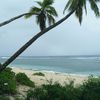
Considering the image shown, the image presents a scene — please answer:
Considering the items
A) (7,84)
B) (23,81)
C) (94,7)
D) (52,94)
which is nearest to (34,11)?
(94,7)

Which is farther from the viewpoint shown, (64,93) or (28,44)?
(28,44)

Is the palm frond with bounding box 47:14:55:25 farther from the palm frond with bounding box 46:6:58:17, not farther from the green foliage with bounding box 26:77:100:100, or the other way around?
the green foliage with bounding box 26:77:100:100

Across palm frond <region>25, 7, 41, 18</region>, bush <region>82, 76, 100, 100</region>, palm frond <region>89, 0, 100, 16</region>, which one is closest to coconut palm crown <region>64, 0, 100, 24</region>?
palm frond <region>89, 0, 100, 16</region>

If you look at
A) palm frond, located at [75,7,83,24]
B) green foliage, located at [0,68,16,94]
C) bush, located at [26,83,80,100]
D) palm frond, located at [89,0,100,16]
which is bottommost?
bush, located at [26,83,80,100]

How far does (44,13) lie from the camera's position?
29000 mm

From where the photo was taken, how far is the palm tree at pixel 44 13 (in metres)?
28.2

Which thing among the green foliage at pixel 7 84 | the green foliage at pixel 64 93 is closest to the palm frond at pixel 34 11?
the green foliage at pixel 7 84

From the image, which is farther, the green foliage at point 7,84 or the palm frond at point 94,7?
the palm frond at point 94,7

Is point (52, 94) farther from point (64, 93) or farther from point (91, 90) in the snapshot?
point (91, 90)

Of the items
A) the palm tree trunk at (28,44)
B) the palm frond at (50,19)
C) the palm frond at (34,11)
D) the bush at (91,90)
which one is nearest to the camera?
the bush at (91,90)

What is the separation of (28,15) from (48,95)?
22.1ft

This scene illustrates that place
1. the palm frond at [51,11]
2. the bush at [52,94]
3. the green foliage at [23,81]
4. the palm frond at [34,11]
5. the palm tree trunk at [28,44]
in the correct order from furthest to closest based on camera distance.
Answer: the green foliage at [23,81], the palm frond at [51,11], the palm frond at [34,11], the palm tree trunk at [28,44], the bush at [52,94]

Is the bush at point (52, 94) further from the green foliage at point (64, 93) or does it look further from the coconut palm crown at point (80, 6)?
the coconut palm crown at point (80, 6)

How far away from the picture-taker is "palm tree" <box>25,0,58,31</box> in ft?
92.6
